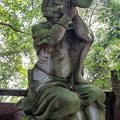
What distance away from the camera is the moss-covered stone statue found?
2.63 meters

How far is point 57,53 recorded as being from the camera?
3174 mm

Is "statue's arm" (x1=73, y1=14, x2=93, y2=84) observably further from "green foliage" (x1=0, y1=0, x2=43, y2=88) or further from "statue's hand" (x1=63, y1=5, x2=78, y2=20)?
"green foliage" (x1=0, y1=0, x2=43, y2=88)

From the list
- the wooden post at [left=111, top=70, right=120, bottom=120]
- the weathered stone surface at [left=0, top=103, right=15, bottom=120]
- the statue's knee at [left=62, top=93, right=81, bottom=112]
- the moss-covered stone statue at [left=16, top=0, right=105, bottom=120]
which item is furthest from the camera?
the weathered stone surface at [left=0, top=103, right=15, bottom=120]

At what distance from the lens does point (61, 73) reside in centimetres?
321

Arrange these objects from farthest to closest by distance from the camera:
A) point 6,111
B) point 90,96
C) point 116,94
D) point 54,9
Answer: point 6,111 → point 116,94 → point 54,9 → point 90,96

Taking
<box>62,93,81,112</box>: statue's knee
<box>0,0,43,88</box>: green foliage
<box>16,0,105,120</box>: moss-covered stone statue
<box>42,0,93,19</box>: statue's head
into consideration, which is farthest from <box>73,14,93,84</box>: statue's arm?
<box>0,0,43,88</box>: green foliage

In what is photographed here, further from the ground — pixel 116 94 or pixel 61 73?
pixel 61 73

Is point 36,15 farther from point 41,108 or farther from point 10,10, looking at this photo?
point 41,108

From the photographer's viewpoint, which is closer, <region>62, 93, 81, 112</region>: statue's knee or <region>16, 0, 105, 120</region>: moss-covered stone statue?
<region>62, 93, 81, 112</region>: statue's knee

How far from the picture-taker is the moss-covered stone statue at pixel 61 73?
2.63m

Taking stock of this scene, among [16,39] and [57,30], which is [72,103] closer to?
[57,30]

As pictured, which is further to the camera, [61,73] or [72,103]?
[61,73]

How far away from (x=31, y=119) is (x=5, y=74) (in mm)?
8050

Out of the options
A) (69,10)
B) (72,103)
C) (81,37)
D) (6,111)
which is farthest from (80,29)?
(6,111)
